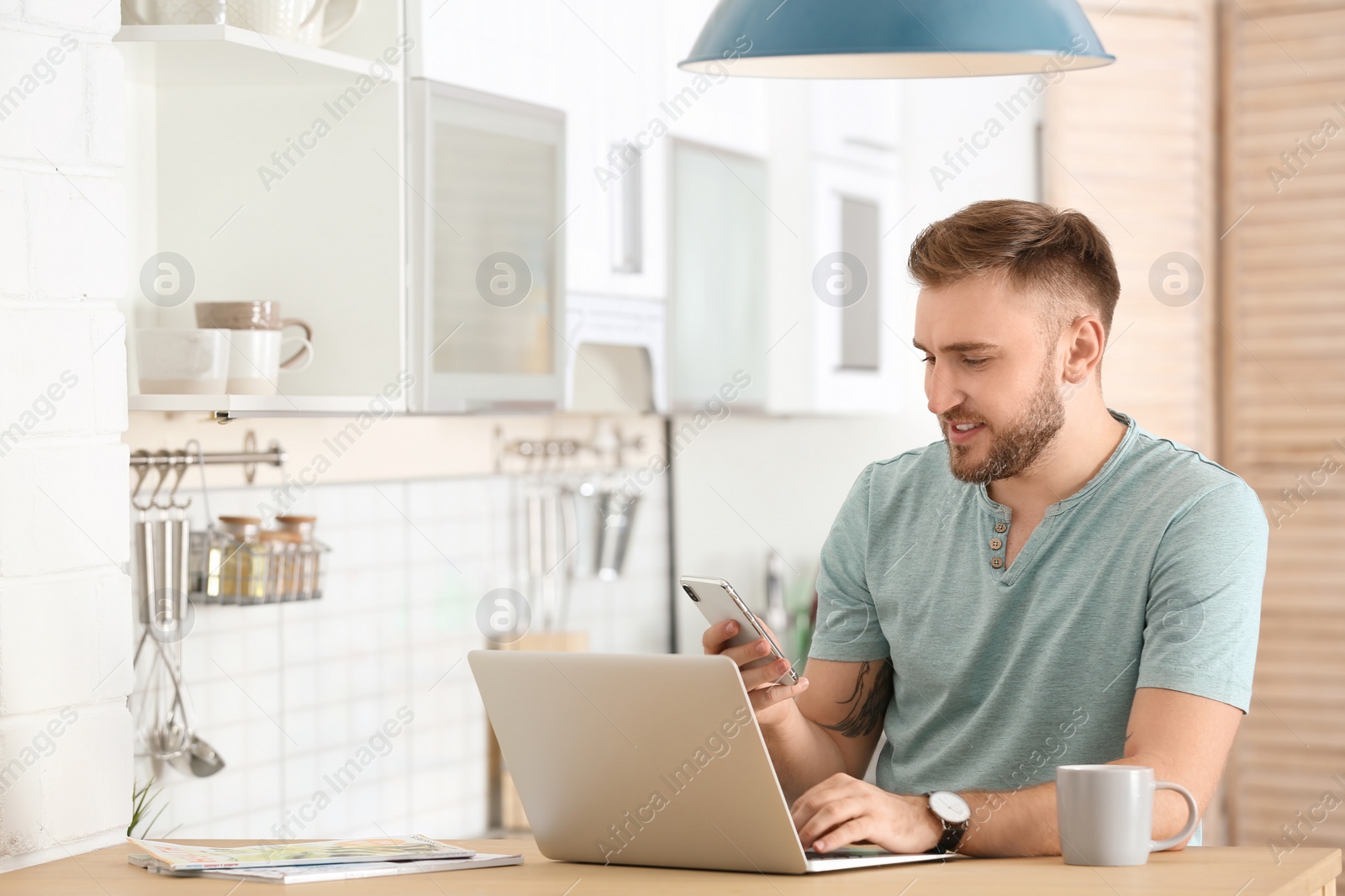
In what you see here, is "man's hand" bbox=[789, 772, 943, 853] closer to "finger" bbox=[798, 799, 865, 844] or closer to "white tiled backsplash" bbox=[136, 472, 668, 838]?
"finger" bbox=[798, 799, 865, 844]

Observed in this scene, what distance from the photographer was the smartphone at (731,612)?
140 centimetres

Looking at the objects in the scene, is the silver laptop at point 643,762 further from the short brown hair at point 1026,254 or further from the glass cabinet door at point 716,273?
the glass cabinet door at point 716,273

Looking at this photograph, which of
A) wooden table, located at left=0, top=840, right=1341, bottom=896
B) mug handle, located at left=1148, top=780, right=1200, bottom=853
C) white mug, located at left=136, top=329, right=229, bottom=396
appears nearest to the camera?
wooden table, located at left=0, top=840, right=1341, bottom=896

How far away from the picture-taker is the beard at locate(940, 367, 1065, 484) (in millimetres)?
1634

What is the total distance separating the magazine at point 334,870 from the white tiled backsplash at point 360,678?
872mm

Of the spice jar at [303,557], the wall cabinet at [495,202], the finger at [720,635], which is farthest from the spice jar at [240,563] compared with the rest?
the finger at [720,635]

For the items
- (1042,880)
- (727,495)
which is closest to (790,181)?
(727,495)

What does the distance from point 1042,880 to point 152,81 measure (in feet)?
4.98

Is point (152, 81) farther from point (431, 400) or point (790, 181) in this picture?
point (790, 181)

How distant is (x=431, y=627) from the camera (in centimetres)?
275

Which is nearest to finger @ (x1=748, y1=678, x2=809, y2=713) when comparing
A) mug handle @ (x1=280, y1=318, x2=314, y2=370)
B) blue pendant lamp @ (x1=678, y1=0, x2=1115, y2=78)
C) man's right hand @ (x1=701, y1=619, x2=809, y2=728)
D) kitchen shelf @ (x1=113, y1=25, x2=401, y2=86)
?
man's right hand @ (x1=701, y1=619, x2=809, y2=728)

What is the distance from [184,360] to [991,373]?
957mm

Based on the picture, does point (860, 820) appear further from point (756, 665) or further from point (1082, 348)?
point (1082, 348)

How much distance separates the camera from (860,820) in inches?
53.5
